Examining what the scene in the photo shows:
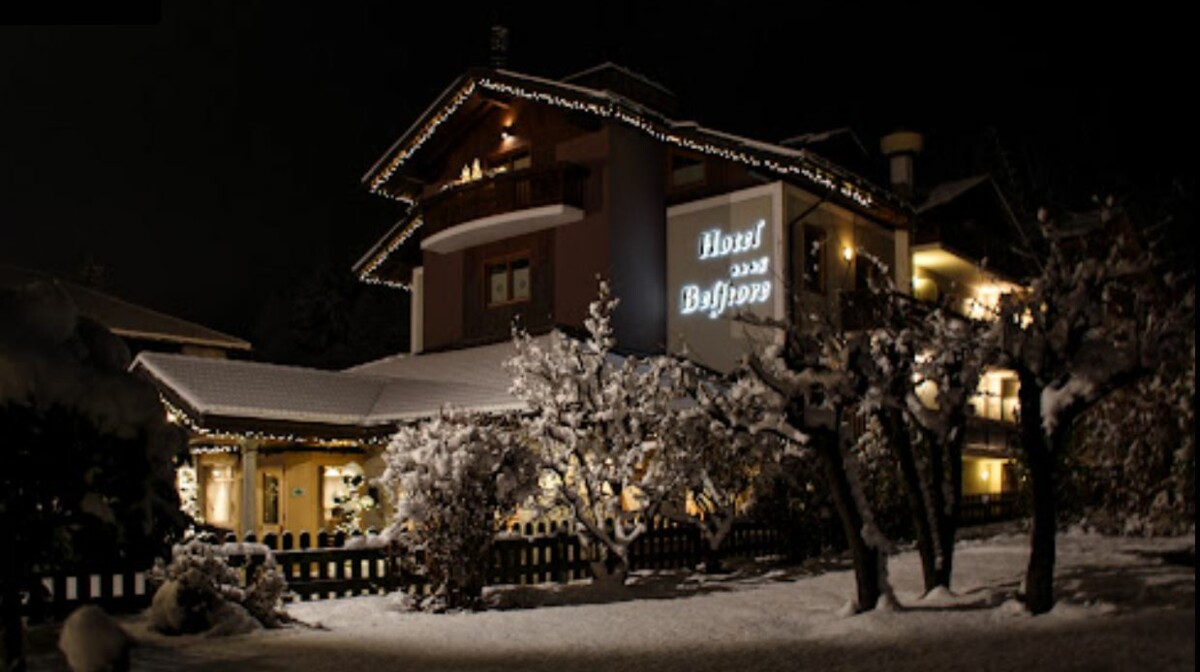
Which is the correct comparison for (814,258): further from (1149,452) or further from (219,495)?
(219,495)

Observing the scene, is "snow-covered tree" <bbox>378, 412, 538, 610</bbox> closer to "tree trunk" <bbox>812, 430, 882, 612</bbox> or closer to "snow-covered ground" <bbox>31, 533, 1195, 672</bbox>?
"snow-covered ground" <bbox>31, 533, 1195, 672</bbox>

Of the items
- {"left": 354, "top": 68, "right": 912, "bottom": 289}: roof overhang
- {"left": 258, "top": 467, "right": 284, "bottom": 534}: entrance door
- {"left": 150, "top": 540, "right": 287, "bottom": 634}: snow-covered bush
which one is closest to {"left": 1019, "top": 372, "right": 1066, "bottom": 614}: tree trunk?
{"left": 150, "top": 540, "right": 287, "bottom": 634}: snow-covered bush

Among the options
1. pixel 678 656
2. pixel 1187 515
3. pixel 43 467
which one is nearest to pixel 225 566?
pixel 43 467

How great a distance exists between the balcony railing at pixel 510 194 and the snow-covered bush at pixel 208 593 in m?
15.9

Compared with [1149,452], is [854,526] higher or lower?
lower

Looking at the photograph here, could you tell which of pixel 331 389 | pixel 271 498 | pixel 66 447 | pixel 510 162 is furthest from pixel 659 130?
pixel 66 447

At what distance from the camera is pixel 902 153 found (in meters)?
34.5

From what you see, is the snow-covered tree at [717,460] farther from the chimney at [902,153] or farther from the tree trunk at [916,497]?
the chimney at [902,153]

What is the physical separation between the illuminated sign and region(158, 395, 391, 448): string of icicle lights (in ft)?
27.3

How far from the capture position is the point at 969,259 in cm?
3291

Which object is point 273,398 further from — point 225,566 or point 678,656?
point 678,656

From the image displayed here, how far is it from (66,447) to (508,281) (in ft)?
72.1

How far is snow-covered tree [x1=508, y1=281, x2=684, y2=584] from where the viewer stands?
56.3 feet

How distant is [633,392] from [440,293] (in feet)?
49.0
